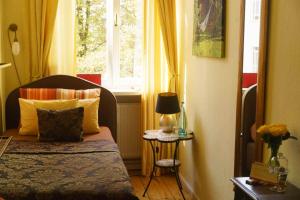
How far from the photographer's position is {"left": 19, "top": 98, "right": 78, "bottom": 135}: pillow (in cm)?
386

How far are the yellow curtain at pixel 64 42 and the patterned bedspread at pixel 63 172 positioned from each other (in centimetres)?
120

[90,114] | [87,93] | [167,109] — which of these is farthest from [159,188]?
[87,93]

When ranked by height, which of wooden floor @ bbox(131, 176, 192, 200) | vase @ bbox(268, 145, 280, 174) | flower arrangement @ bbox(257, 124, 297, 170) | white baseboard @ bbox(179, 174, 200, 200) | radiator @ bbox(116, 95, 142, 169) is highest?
flower arrangement @ bbox(257, 124, 297, 170)

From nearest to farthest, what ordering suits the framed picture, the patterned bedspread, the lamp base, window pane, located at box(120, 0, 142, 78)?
1. the patterned bedspread
2. the framed picture
3. the lamp base
4. window pane, located at box(120, 0, 142, 78)

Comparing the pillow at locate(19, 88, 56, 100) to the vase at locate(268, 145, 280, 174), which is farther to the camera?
the pillow at locate(19, 88, 56, 100)

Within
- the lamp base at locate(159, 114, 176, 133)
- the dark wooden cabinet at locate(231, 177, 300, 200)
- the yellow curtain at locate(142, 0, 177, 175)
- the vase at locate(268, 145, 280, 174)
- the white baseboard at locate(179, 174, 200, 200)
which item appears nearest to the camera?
the dark wooden cabinet at locate(231, 177, 300, 200)

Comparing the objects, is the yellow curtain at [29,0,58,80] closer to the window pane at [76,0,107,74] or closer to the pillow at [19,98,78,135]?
the window pane at [76,0,107,74]

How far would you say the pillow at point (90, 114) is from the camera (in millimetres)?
3975

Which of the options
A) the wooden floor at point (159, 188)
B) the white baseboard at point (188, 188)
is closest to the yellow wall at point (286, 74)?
the white baseboard at point (188, 188)

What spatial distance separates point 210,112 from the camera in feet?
11.5

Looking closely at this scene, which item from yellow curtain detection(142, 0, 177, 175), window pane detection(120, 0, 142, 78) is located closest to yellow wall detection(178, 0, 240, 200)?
yellow curtain detection(142, 0, 177, 175)

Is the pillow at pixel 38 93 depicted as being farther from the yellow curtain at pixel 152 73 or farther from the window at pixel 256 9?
the window at pixel 256 9

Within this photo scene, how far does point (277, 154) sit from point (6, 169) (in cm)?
177

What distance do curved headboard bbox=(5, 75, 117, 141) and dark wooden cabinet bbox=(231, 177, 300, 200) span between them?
8.04 feet
